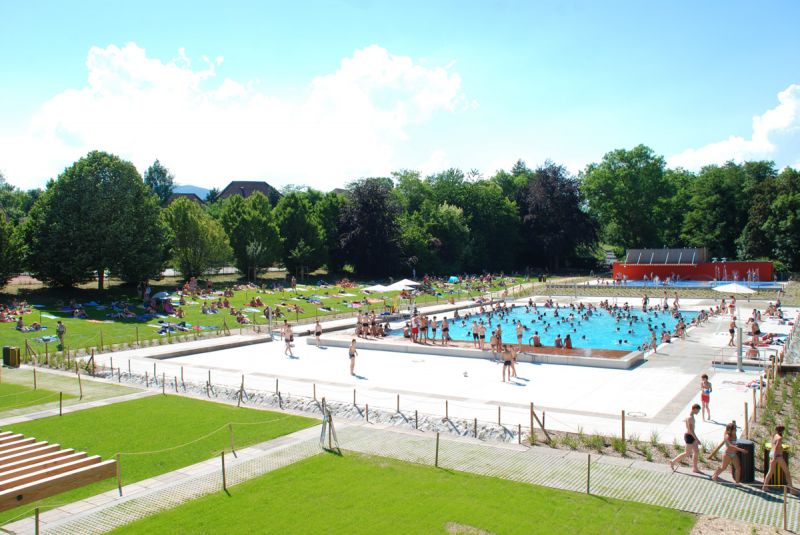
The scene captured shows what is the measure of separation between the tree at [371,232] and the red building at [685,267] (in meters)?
25.1

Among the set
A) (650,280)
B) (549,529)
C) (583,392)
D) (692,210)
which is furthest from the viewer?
(692,210)

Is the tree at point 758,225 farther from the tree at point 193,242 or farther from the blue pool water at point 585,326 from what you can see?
the tree at point 193,242

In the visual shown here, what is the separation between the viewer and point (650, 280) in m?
65.9

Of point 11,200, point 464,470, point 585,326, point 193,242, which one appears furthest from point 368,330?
point 11,200

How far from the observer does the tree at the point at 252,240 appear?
61.1 m

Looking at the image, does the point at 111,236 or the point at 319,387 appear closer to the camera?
the point at 319,387

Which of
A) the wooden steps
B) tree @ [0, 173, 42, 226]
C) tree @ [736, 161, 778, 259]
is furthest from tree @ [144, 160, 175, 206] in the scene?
the wooden steps

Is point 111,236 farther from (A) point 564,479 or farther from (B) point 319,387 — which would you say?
(A) point 564,479

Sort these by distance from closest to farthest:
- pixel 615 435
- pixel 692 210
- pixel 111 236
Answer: pixel 615 435, pixel 111 236, pixel 692 210

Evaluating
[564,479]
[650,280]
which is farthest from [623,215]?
[564,479]

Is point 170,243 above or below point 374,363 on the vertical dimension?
above

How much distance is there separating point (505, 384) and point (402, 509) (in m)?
11.8

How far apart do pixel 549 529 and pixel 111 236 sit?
43721 mm

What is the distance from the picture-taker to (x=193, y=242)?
5697 cm
